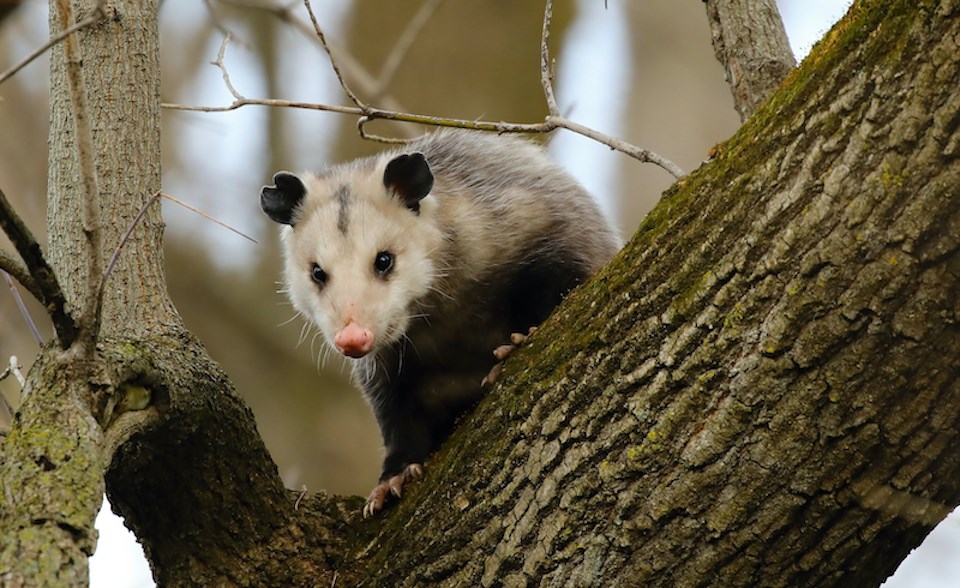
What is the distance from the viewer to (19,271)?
216 cm

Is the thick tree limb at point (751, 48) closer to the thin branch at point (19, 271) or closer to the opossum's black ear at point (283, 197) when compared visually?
the opossum's black ear at point (283, 197)

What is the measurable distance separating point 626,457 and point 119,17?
6.84 feet

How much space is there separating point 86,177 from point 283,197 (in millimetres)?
1728

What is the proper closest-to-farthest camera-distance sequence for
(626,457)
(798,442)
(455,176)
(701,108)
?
(798,442), (626,457), (455,176), (701,108)

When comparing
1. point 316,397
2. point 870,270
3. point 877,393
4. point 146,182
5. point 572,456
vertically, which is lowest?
point 877,393

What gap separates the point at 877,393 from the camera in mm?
2074

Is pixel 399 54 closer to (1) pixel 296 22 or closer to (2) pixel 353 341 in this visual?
(1) pixel 296 22

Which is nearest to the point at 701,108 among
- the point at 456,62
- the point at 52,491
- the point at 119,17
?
the point at 456,62

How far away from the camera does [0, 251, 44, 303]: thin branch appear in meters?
2.12

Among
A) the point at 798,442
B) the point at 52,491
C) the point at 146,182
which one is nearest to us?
the point at 52,491

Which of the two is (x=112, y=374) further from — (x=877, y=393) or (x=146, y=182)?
(x=877, y=393)

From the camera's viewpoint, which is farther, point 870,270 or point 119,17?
point 119,17

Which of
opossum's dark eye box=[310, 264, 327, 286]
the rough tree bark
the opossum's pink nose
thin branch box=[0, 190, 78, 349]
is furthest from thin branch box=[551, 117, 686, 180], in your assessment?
thin branch box=[0, 190, 78, 349]

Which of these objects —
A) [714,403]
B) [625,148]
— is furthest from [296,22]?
[714,403]
